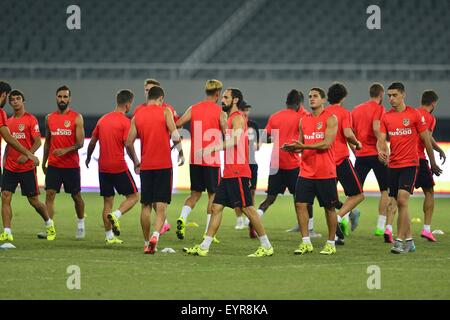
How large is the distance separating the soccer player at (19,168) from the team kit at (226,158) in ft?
0.05

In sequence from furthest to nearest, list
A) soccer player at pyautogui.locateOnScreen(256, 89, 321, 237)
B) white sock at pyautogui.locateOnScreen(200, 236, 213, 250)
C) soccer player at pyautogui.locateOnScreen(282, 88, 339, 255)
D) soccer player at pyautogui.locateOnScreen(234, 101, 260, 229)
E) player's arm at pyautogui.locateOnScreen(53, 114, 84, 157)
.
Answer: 1. soccer player at pyautogui.locateOnScreen(234, 101, 260, 229)
2. soccer player at pyautogui.locateOnScreen(256, 89, 321, 237)
3. player's arm at pyautogui.locateOnScreen(53, 114, 84, 157)
4. soccer player at pyautogui.locateOnScreen(282, 88, 339, 255)
5. white sock at pyautogui.locateOnScreen(200, 236, 213, 250)

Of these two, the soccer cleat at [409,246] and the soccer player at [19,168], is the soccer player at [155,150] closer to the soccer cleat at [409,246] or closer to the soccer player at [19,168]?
the soccer player at [19,168]

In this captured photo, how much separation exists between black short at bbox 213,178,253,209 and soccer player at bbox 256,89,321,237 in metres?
3.13

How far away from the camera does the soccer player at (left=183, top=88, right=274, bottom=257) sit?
12.4 m

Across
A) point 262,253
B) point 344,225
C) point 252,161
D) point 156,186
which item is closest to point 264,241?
point 262,253

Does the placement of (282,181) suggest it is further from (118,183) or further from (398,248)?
(398,248)

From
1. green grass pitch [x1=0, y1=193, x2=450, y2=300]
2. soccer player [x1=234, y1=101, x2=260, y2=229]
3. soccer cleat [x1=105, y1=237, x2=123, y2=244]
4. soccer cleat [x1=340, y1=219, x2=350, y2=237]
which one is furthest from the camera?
soccer player [x1=234, y1=101, x2=260, y2=229]

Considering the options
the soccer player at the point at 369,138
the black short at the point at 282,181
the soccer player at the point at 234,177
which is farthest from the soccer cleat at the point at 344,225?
the soccer player at the point at 234,177

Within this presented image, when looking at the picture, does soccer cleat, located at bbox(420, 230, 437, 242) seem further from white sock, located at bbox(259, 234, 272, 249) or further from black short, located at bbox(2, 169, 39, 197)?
black short, located at bbox(2, 169, 39, 197)

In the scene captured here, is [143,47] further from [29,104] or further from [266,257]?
[266,257]

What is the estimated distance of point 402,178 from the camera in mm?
13219

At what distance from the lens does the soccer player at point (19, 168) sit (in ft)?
46.8

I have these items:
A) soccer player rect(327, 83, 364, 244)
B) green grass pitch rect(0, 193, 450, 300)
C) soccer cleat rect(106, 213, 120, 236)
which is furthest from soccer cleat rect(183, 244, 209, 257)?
soccer player rect(327, 83, 364, 244)
